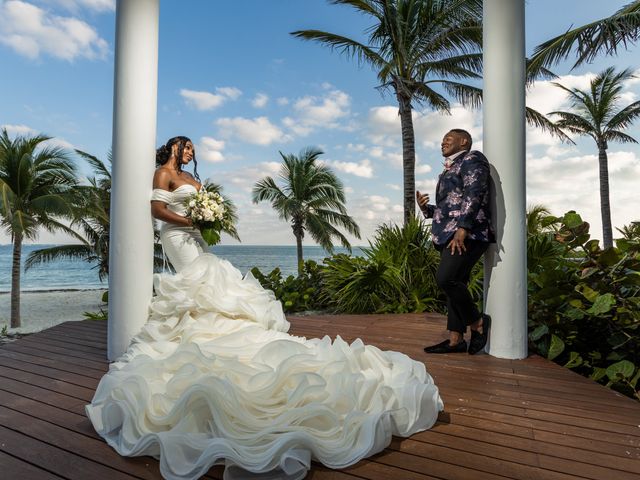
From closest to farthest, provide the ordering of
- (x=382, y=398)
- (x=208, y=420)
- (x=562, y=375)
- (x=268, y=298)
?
1. (x=208, y=420)
2. (x=382, y=398)
3. (x=562, y=375)
4. (x=268, y=298)

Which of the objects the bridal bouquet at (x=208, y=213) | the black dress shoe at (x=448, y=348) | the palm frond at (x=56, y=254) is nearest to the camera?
the bridal bouquet at (x=208, y=213)

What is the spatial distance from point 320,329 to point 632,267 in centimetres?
280

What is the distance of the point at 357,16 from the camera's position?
11906mm

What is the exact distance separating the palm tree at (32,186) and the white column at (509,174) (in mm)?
17531

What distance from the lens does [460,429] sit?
1.84 metres

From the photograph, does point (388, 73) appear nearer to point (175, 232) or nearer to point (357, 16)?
point (357, 16)

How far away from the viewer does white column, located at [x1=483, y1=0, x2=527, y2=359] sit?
300cm

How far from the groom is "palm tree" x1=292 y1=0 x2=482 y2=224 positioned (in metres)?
8.07

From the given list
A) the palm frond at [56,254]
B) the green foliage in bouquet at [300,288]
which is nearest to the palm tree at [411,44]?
the green foliage in bouquet at [300,288]

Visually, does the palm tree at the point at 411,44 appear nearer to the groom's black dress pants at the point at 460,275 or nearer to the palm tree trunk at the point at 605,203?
the groom's black dress pants at the point at 460,275

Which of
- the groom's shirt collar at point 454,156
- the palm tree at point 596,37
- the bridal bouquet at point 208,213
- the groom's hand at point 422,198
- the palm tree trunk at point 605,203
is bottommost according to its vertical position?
the bridal bouquet at point 208,213

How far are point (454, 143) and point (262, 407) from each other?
2412 mm

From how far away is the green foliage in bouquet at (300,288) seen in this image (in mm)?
6508

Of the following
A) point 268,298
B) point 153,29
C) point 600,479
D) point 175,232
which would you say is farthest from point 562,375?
point 153,29
